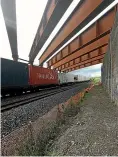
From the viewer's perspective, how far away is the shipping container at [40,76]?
22.5 meters

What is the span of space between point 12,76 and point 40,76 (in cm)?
783

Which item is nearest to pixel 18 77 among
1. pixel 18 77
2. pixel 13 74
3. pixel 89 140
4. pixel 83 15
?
pixel 18 77

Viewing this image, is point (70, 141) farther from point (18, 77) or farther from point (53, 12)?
point (18, 77)

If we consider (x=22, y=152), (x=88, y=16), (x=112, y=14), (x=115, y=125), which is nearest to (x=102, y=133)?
(x=115, y=125)

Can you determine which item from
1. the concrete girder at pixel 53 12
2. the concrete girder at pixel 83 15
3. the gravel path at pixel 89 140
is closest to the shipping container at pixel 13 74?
the concrete girder at pixel 83 15

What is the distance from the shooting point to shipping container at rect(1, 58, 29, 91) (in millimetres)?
16484

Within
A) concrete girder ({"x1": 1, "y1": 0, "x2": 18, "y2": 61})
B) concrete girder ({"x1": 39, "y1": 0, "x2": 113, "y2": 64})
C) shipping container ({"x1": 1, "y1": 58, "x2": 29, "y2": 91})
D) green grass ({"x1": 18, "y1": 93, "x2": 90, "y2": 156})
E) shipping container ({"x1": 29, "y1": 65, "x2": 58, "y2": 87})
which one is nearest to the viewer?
green grass ({"x1": 18, "y1": 93, "x2": 90, "y2": 156})

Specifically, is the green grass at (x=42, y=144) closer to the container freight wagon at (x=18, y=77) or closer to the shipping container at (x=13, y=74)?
the shipping container at (x=13, y=74)

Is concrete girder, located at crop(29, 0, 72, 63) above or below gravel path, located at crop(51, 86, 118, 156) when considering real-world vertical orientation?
above

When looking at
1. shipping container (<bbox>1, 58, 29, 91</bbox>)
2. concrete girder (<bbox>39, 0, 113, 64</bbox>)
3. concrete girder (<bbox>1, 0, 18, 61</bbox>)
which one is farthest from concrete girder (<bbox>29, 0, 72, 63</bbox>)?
shipping container (<bbox>1, 58, 29, 91</bbox>)

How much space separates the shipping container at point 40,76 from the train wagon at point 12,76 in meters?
1.54

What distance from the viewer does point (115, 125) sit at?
548cm

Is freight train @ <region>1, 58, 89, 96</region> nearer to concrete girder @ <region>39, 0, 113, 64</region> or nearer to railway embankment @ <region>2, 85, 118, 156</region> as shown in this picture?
concrete girder @ <region>39, 0, 113, 64</region>

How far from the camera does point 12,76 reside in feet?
58.1
